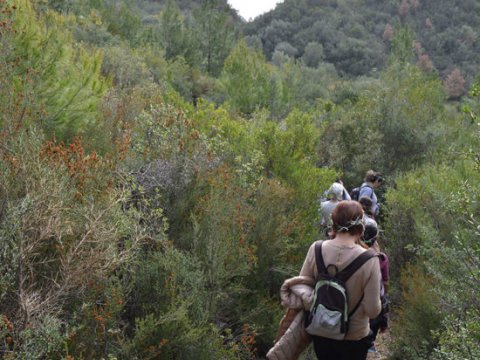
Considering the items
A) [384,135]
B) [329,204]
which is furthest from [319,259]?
[384,135]

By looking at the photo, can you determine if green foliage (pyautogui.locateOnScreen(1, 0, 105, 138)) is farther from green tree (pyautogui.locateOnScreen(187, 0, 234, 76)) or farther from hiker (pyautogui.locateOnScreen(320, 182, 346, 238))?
green tree (pyautogui.locateOnScreen(187, 0, 234, 76))

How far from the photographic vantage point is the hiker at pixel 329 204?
8039 mm

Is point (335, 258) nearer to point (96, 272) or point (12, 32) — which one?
point (96, 272)

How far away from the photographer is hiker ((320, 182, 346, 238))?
26.4ft

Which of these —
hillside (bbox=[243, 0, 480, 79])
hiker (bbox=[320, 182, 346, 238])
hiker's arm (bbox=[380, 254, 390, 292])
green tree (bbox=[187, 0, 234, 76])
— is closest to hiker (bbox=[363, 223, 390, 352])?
hiker's arm (bbox=[380, 254, 390, 292])

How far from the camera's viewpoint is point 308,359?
5543 millimetres

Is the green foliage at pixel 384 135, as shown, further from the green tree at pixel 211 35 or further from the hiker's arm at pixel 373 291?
the green tree at pixel 211 35

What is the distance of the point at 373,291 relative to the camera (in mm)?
3533

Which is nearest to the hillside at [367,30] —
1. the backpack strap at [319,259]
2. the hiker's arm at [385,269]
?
the hiker's arm at [385,269]

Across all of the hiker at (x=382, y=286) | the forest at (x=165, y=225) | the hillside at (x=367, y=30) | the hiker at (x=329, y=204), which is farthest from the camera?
the hillside at (x=367, y=30)

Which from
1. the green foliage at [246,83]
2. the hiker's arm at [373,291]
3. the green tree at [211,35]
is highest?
the green tree at [211,35]

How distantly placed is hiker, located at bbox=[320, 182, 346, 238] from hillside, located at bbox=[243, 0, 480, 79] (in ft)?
161

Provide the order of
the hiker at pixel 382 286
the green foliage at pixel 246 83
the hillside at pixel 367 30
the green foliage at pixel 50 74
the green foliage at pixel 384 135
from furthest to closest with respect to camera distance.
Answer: the hillside at pixel 367 30 → the green foliage at pixel 246 83 → the green foliage at pixel 384 135 → the green foliage at pixel 50 74 → the hiker at pixel 382 286

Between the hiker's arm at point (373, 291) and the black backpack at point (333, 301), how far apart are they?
6cm
